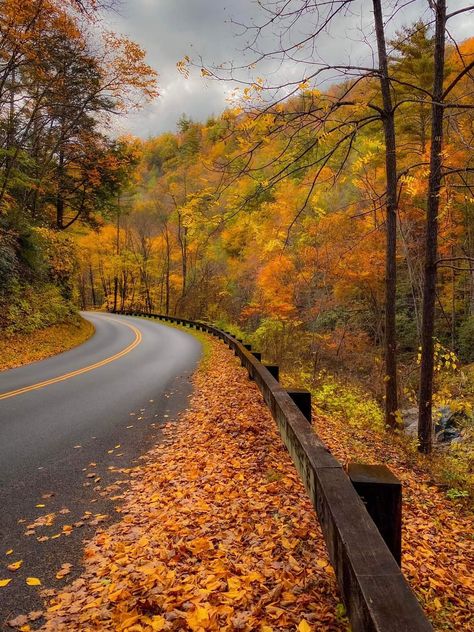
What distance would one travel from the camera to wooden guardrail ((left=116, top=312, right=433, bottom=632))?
1663 millimetres

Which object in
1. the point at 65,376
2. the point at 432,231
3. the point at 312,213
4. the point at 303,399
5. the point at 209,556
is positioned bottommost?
the point at 65,376

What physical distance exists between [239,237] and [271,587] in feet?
109

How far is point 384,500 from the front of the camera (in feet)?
8.36

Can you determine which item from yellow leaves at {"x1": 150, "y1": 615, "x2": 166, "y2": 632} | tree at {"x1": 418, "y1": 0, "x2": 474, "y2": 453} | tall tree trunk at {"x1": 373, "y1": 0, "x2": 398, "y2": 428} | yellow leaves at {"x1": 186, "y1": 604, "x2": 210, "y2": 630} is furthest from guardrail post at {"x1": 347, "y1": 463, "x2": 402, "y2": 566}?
tall tree trunk at {"x1": 373, "y1": 0, "x2": 398, "y2": 428}

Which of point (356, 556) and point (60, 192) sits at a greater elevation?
point (60, 192)

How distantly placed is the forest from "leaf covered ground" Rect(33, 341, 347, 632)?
3.12 metres

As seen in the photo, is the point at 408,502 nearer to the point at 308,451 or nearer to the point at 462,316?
the point at 308,451

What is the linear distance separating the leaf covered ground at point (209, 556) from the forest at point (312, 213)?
3.12 m

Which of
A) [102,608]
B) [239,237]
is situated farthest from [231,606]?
[239,237]

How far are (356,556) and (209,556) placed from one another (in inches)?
74.8

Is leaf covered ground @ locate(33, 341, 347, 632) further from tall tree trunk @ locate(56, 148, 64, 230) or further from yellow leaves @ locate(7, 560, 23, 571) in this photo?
tall tree trunk @ locate(56, 148, 64, 230)

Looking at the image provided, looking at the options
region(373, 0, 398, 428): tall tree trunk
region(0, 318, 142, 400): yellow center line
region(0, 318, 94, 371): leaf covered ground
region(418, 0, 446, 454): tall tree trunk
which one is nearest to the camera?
region(418, 0, 446, 454): tall tree trunk

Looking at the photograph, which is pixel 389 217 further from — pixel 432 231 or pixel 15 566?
pixel 15 566

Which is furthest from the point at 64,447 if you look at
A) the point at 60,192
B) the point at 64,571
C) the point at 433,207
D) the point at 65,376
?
the point at 60,192
